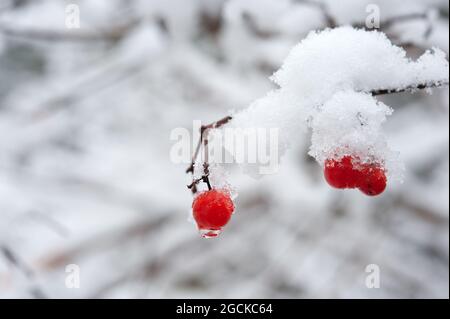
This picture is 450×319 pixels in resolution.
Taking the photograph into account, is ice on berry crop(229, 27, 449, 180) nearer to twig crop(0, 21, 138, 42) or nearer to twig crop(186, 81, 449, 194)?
twig crop(186, 81, 449, 194)

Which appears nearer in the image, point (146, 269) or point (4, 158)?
point (146, 269)

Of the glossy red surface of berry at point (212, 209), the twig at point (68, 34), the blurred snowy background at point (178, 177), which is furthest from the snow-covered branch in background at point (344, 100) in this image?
the twig at point (68, 34)

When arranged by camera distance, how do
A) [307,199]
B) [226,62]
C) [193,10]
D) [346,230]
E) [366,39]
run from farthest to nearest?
[226,62]
[346,230]
[307,199]
[193,10]
[366,39]

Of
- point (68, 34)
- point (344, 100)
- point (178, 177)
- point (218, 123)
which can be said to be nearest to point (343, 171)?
point (344, 100)

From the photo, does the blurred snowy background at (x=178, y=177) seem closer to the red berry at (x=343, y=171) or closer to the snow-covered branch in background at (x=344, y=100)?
the snow-covered branch in background at (x=344, y=100)

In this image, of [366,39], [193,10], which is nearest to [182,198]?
[193,10]

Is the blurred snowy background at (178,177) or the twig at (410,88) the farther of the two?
the blurred snowy background at (178,177)

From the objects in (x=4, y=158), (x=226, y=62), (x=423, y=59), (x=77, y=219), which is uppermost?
(x=226, y=62)
